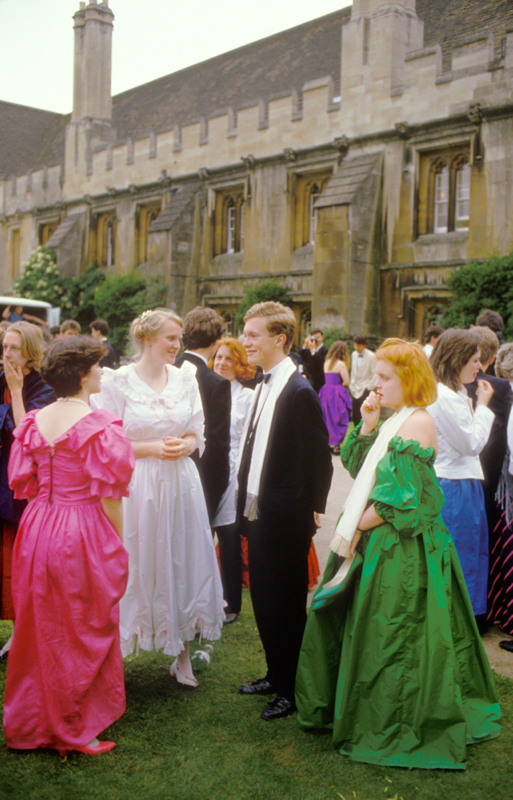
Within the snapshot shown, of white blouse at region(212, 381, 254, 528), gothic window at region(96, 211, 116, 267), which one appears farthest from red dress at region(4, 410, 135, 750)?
gothic window at region(96, 211, 116, 267)

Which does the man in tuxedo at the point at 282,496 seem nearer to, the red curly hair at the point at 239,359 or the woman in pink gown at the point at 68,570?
the woman in pink gown at the point at 68,570

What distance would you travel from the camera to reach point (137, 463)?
3451 mm

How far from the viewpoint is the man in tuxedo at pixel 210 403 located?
3.98 metres

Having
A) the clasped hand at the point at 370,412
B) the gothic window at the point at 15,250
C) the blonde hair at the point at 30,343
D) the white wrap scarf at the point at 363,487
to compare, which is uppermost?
the gothic window at the point at 15,250

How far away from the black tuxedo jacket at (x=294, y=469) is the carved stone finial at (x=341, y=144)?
14348 millimetres

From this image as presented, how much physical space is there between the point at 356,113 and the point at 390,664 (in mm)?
15455

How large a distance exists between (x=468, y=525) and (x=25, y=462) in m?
2.63

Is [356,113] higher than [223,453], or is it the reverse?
[356,113]

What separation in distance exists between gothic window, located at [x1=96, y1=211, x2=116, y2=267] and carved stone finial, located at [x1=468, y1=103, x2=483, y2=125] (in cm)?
1395

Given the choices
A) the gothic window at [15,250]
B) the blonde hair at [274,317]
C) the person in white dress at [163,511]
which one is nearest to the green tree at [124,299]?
the gothic window at [15,250]

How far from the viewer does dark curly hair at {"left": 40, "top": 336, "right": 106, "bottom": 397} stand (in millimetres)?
2906

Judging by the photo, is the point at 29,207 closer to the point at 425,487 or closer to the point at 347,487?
the point at 347,487

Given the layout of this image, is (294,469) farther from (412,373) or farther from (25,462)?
(25,462)

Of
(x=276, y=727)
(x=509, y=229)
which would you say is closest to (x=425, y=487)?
(x=276, y=727)
